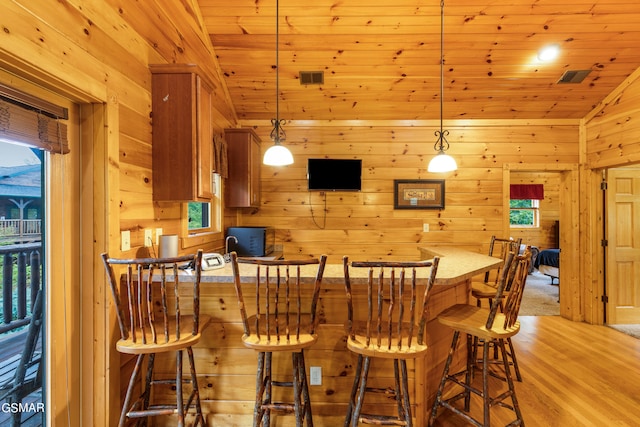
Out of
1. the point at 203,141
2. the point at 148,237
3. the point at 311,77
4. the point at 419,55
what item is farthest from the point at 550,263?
the point at 148,237

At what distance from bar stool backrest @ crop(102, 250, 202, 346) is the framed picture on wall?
293 centimetres

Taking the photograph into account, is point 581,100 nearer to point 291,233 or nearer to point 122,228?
point 291,233

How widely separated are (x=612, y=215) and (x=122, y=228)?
5390mm

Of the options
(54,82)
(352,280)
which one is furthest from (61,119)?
(352,280)

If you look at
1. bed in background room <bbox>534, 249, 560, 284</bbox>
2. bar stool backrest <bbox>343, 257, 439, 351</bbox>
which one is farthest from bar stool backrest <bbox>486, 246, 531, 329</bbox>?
bed in background room <bbox>534, 249, 560, 284</bbox>

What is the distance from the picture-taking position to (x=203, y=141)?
88.7 inches

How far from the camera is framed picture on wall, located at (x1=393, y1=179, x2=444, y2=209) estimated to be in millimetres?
4070

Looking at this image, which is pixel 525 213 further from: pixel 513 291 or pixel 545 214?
pixel 513 291

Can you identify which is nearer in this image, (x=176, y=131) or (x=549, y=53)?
(x=176, y=131)

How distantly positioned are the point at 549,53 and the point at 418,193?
6.56 ft

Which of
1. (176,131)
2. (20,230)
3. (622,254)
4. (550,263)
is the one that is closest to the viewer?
(20,230)

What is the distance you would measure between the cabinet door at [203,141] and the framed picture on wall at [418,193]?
2559 mm

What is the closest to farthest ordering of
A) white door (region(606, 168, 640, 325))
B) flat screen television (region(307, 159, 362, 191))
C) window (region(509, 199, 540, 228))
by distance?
white door (region(606, 168, 640, 325)) → flat screen television (region(307, 159, 362, 191)) → window (region(509, 199, 540, 228))

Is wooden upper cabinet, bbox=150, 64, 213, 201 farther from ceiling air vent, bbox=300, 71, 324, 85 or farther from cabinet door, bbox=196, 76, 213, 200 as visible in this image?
ceiling air vent, bbox=300, 71, 324, 85
